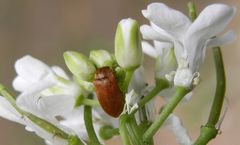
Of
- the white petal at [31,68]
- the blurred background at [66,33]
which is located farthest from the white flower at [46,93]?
the blurred background at [66,33]

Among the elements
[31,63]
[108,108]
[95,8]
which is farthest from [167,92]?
[95,8]

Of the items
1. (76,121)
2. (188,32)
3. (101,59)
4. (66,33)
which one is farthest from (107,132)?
(66,33)

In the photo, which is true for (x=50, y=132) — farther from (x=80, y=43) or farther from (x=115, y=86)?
(x=80, y=43)

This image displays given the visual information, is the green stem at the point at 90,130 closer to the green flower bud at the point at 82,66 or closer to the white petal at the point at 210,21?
the green flower bud at the point at 82,66

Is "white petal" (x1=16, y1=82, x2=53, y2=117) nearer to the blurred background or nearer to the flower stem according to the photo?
the flower stem

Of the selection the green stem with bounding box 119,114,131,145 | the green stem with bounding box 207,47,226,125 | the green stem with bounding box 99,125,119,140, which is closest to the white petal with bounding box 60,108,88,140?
the green stem with bounding box 99,125,119,140

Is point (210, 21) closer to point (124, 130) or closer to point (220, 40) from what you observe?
point (220, 40)
